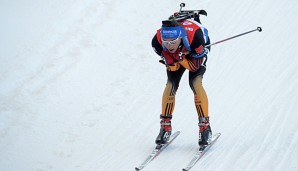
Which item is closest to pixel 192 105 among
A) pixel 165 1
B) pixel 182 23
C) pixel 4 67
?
pixel 182 23

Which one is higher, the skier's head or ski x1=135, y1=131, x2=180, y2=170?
the skier's head

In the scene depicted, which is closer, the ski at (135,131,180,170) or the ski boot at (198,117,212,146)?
the ski at (135,131,180,170)

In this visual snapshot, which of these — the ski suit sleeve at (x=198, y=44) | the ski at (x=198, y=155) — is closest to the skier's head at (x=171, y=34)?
the ski suit sleeve at (x=198, y=44)

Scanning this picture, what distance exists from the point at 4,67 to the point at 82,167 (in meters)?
4.33

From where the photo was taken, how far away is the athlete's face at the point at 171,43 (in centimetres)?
697

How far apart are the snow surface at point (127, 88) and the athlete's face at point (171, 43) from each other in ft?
5.38

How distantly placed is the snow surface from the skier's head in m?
1.71

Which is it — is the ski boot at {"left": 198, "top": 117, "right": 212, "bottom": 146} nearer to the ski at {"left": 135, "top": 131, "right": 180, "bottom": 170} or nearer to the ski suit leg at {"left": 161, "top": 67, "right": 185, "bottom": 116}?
the ski suit leg at {"left": 161, "top": 67, "right": 185, "bottom": 116}

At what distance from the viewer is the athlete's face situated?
697cm

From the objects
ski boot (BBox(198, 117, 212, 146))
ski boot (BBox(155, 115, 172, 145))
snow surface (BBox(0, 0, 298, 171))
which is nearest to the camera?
ski boot (BBox(198, 117, 212, 146))

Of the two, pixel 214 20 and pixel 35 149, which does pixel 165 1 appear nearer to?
pixel 214 20

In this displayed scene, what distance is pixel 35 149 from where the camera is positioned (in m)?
8.05

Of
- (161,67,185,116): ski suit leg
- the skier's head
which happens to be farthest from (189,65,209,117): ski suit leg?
the skier's head

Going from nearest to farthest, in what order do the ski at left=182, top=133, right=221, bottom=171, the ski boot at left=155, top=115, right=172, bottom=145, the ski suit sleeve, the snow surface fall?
the ski at left=182, top=133, right=221, bottom=171, the ski suit sleeve, the snow surface, the ski boot at left=155, top=115, right=172, bottom=145
